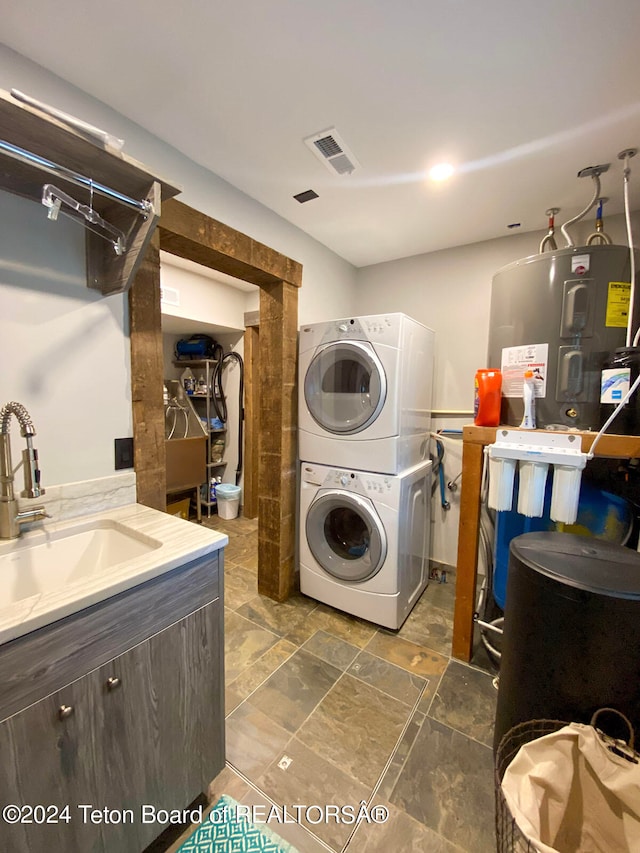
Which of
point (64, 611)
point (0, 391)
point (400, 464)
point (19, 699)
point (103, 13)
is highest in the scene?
point (103, 13)

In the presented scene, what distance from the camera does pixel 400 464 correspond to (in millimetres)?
1857

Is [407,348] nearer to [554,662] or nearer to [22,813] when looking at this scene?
[554,662]

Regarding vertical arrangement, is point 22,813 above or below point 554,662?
below

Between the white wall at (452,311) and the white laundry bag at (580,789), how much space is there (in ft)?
5.74

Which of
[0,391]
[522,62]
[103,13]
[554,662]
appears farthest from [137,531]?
[522,62]

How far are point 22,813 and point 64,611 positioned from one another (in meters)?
0.42

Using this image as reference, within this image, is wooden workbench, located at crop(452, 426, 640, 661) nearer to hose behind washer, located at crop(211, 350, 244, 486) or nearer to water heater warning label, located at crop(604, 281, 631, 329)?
water heater warning label, located at crop(604, 281, 631, 329)

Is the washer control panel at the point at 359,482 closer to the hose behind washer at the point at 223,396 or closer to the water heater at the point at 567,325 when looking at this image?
the water heater at the point at 567,325

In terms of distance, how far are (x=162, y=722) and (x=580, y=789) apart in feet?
3.49

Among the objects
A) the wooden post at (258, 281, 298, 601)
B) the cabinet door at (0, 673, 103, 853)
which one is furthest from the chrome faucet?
the wooden post at (258, 281, 298, 601)

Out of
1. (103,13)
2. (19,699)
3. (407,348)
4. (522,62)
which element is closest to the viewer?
(19,699)

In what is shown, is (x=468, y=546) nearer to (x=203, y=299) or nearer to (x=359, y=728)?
(x=359, y=728)

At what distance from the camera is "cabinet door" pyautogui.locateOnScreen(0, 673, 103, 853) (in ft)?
2.23

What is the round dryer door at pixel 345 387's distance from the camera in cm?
181
